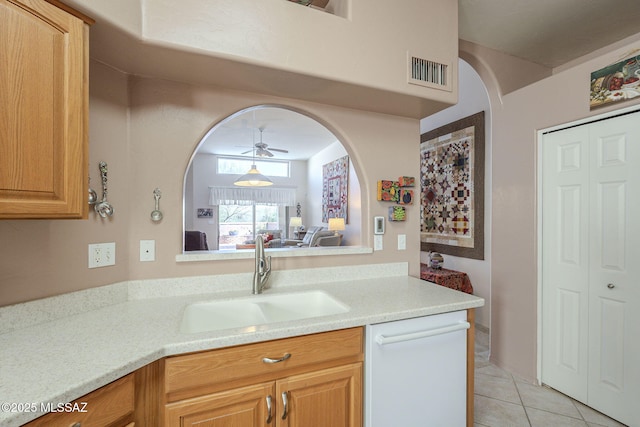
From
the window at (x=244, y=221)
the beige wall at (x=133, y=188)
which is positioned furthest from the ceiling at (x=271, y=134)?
the beige wall at (x=133, y=188)

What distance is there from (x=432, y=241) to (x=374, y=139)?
242cm

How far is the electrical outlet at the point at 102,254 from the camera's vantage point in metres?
1.35

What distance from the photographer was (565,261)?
6.77 feet

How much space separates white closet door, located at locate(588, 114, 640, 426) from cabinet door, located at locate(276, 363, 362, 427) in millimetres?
1682

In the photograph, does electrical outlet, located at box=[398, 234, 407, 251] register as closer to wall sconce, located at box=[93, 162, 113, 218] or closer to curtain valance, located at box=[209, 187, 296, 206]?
wall sconce, located at box=[93, 162, 113, 218]

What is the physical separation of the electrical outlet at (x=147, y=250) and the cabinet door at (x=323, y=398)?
3.01ft

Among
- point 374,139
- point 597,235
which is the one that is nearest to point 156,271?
point 374,139

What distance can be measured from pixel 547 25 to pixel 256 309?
2828 mm

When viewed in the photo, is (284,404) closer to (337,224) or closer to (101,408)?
(101,408)

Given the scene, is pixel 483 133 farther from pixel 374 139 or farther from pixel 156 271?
pixel 156 271

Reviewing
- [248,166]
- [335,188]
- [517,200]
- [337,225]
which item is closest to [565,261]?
[517,200]

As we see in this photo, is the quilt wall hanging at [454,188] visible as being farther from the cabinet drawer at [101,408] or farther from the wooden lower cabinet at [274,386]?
the cabinet drawer at [101,408]

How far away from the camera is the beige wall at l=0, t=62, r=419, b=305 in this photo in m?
1.17

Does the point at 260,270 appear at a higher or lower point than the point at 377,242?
lower
